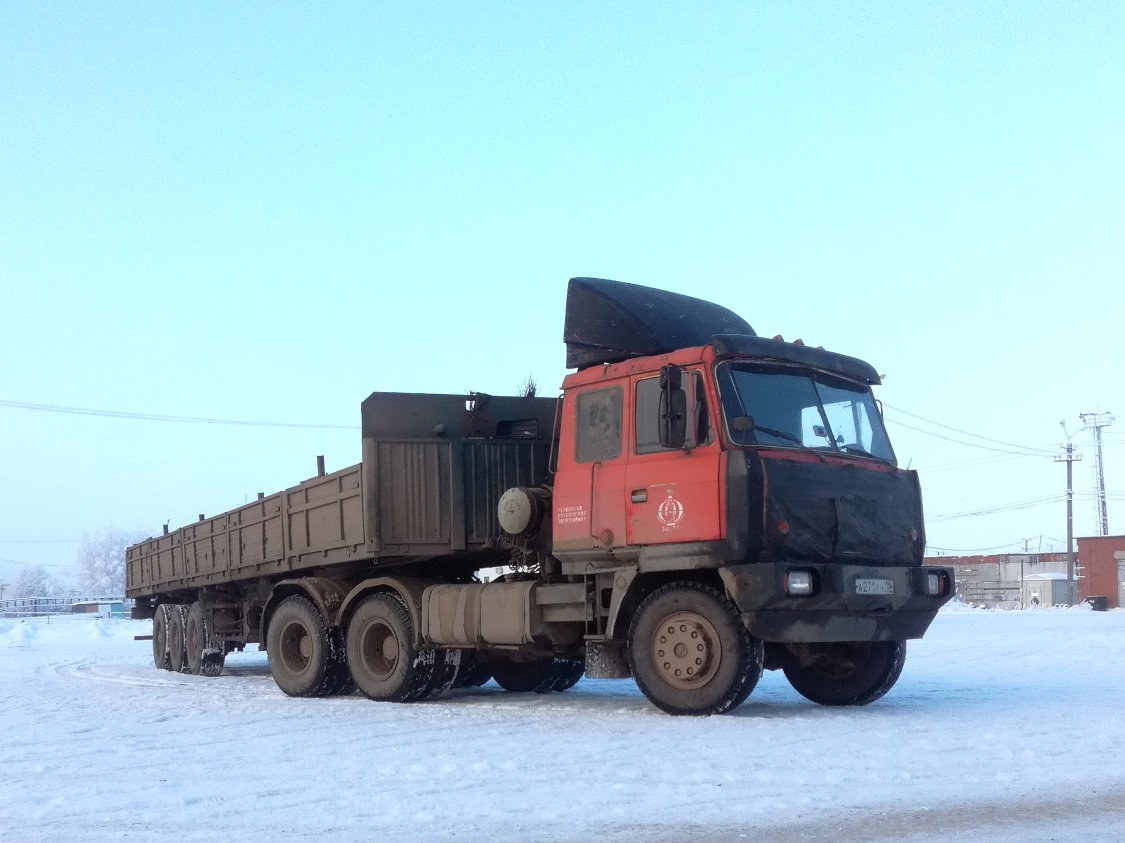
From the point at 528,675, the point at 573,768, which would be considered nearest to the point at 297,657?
the point at 528,675

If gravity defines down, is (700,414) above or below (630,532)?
above

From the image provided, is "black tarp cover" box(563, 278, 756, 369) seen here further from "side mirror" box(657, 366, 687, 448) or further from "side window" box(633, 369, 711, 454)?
"side mirror" box(657, 366, 687, 448)

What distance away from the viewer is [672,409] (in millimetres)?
8797

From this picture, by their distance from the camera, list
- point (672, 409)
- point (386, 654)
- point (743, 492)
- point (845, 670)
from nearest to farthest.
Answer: point (743, 492)
point (672, 409)
point (845, 670)
point (386, 654)

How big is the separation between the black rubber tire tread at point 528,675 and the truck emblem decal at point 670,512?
423 cm

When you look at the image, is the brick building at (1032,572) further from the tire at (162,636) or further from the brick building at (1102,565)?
the tire at (162,636)

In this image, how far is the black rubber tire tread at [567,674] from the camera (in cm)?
1288

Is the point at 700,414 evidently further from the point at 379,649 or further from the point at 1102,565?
the point at 1102,565

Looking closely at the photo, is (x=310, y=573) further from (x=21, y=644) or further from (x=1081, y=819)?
(x=21, y=644)

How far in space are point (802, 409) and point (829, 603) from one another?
154 cm

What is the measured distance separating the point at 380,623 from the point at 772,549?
192 inches

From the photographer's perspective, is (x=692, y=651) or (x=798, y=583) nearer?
(x=798, y=583)

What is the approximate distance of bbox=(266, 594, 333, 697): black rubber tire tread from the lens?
12.5 metres

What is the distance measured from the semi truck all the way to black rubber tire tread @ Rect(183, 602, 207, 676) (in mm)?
3467
